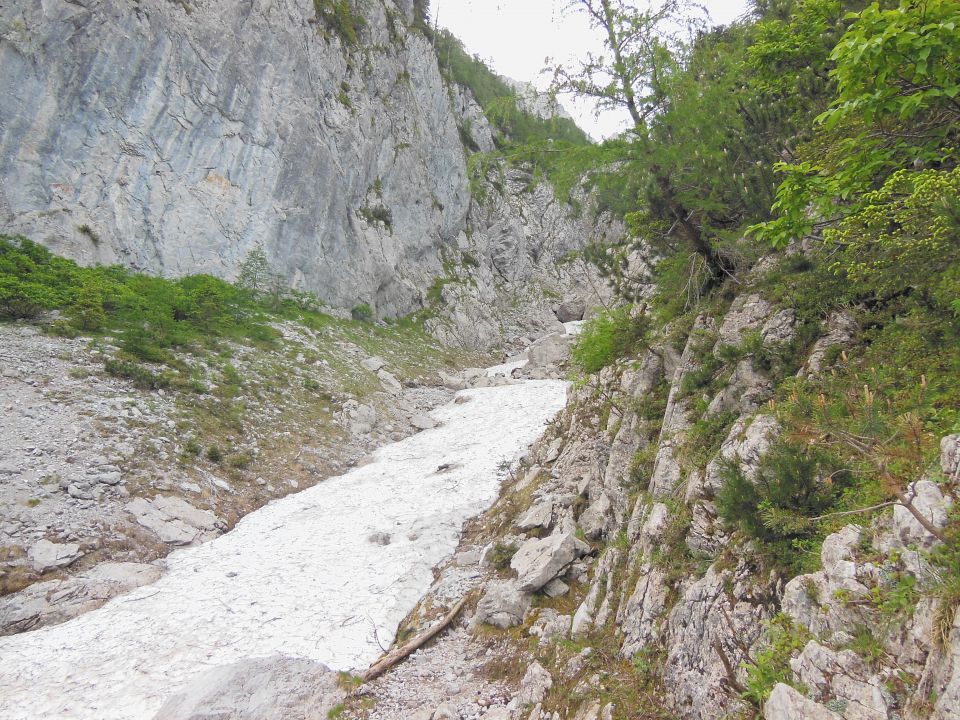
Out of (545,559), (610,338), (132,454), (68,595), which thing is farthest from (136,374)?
(610,338)

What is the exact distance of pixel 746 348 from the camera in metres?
6.75

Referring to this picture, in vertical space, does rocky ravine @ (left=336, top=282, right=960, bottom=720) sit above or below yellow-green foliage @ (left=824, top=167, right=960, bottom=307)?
below

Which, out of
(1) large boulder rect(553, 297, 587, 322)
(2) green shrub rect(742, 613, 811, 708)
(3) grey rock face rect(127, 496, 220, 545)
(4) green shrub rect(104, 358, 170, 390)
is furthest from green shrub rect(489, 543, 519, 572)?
(1) large boulder rect(553, 297, 587, 322)

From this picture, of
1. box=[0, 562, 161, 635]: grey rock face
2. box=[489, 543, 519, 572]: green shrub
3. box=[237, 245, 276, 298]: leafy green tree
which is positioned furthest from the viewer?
box=[237, 245, 276, 298]: leafy green tree

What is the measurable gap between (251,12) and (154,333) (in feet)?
67.5

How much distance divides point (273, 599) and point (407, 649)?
362 cm

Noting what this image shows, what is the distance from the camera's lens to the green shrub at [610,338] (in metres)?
9.78

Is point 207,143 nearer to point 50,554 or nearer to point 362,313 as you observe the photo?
point 362,313

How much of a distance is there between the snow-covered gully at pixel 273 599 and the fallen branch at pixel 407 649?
31 centimetres

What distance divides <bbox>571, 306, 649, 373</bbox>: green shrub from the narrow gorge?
8 cm

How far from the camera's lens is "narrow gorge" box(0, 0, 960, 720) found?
3916 millimetres

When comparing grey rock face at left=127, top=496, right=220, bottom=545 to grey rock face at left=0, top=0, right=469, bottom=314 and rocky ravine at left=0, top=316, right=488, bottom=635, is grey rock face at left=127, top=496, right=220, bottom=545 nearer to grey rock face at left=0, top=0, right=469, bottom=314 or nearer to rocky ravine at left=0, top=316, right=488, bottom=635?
rocky ravine at left=0, top=316, right=488, bottom=635

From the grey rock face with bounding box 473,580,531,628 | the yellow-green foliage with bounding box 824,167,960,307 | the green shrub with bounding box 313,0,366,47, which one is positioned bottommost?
the grey rock face with bounding box 473,580,531,628

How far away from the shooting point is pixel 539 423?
736 inches
